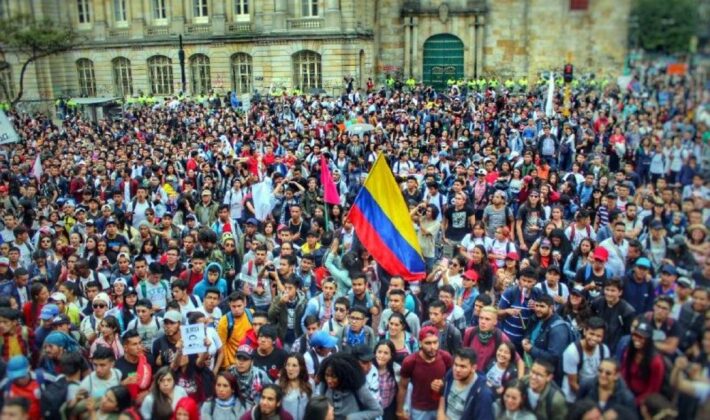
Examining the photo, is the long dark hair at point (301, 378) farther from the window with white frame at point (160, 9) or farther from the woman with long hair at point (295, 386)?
the window with white frame at point (160, 9)

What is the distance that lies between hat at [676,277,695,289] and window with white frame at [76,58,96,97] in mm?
40685

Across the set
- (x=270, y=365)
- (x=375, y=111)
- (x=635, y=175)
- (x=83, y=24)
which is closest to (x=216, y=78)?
(x=83, y=24)

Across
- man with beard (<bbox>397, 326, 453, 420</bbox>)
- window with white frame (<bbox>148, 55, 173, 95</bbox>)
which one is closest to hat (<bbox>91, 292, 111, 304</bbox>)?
man with beard (<bbox>397, 326, 453, 420</bbox>)

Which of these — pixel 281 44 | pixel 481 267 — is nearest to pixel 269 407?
pixel 481 267

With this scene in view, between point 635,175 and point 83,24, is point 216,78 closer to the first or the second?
point 83,24

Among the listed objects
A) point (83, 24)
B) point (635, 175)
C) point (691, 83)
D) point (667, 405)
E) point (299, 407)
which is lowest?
point (299, 407)

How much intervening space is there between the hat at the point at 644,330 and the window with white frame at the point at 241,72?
32.9 m

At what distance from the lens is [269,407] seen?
5180 millimetres

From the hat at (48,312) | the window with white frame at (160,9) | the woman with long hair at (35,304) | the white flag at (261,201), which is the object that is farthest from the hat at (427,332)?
the window with white frame at (160,9)

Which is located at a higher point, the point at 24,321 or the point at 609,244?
the point at 609,244

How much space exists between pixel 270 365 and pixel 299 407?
26.3 inches

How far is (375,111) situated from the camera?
906 inches

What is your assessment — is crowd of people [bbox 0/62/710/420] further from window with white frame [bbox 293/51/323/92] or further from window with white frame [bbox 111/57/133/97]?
window with white frame [bbox 111/57/133/97]

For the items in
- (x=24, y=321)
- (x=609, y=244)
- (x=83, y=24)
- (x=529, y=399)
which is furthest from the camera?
(x=83, y=24)
